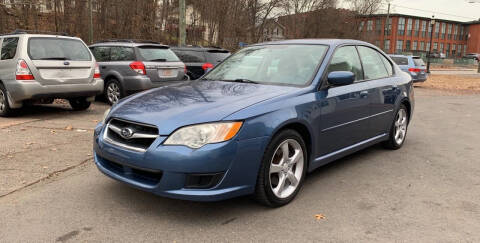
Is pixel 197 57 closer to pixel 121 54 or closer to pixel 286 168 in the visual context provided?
pixel 121 54

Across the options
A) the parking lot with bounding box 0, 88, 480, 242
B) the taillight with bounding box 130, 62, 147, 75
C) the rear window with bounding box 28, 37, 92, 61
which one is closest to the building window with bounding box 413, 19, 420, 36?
the taillight with bounding box 130, 62, 147, 75

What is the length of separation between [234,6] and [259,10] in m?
8.96

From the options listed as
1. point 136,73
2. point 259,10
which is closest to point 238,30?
point 259,10

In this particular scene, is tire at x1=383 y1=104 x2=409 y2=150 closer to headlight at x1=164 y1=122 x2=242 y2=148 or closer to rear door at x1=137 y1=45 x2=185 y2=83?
headlight at x1=164 y1=122 x2=242 y2=148

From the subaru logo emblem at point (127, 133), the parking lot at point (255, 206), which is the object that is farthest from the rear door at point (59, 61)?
the subaru logo emblem at point (127, 133)

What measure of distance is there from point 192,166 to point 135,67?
680cm

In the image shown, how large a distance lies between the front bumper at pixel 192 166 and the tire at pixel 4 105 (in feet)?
18.0

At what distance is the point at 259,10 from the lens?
3441 centimetres

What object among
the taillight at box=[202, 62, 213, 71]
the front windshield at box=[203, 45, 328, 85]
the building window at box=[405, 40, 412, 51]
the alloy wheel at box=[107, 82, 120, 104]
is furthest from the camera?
the building window at box=[405, 40, 412, 51]

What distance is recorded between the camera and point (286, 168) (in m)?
3.74

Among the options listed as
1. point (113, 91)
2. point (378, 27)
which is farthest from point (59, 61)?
point (378, 27)

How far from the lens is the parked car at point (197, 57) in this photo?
Answer: 1176 cm

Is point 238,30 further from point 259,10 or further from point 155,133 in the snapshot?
point 155,133

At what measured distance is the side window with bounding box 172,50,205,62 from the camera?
38.9ft
